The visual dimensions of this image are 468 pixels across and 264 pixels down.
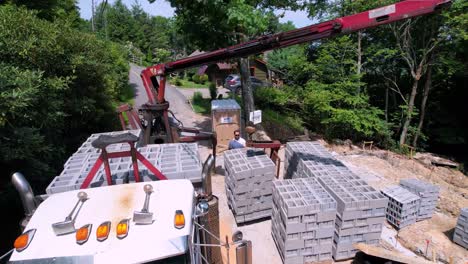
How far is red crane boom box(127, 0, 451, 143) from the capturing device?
543 centimetres

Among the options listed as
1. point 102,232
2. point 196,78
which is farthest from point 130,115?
point 196,78

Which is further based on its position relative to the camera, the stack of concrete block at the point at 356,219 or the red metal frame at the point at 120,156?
the stack of concrete block at the point at 356,219

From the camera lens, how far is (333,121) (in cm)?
1547

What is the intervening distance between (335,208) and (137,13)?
7717 cm

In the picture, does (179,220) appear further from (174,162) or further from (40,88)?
(40,88)

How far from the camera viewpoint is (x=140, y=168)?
177 inches

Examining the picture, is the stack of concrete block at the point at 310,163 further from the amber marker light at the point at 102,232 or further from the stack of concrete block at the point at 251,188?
the amber marker light at the point at 102,232

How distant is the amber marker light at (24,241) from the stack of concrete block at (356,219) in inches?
209

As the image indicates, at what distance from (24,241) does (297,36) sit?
625 centimetres

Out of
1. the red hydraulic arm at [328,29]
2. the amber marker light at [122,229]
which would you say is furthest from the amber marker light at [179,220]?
the red hydraulic arm at [328,29]

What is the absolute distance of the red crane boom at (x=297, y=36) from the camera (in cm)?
543

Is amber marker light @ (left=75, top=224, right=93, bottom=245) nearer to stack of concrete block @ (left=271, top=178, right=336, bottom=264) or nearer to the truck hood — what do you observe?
the truck hood

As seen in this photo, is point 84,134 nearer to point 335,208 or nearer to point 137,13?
point 335,208

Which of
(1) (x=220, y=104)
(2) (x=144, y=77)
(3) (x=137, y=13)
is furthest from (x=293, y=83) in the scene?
(3) (x=137, y=13)
